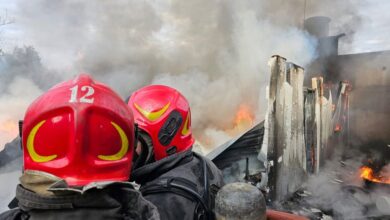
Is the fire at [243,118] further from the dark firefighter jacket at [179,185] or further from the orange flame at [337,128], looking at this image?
the dark firefighter jacket at [179,185]

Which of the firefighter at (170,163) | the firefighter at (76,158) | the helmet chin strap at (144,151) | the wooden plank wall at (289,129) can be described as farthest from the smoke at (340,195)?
the firefighter at (76,158)

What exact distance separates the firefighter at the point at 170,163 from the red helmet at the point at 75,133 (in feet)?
1.92

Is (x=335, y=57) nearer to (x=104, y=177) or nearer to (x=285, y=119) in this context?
(x=285, y=119)

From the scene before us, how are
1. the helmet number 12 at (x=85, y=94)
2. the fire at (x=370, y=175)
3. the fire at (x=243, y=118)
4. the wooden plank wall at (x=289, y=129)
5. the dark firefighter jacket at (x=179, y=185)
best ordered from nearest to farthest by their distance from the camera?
the helmet number 12 at (x=85, y=94) < the dark firefighter jacket at (x=179, y=185) < the wooden plank wall at (x=289, y=129) < the fire at (x=370, y=175) < the fire at (x=243, y=118)

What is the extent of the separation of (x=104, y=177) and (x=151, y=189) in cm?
56

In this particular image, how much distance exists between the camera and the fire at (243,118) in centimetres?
1092

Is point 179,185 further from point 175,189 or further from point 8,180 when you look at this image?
point 8,180

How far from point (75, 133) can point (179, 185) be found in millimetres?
787

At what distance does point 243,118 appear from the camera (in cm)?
1112

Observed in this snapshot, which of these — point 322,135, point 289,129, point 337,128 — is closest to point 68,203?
point 289,129

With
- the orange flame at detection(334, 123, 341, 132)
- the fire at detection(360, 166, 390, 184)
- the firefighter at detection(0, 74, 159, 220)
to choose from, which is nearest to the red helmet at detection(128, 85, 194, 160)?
the firefighter at detection(0, 74, 159, 220)

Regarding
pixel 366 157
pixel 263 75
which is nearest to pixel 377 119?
pixel 366 157

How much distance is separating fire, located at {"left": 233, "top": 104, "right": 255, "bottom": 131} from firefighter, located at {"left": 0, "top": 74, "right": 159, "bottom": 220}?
32.3ft

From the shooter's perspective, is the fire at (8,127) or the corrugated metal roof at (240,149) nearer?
the corrugated metal roof at (240,149)
